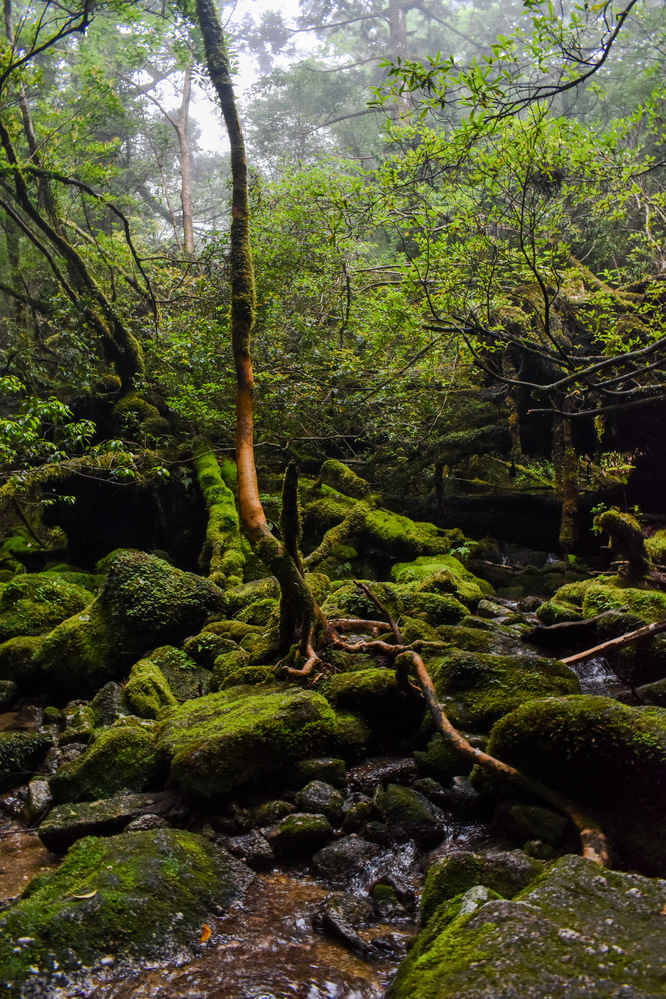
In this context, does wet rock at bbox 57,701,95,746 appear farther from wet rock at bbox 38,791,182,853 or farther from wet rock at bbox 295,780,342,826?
wet rock at bbox 295,780,342,826

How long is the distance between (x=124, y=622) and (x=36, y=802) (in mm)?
3632

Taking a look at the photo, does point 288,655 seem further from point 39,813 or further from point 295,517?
point 39,813

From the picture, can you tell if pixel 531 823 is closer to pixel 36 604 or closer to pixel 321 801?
pixel 321 801

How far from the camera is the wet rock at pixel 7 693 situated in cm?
778

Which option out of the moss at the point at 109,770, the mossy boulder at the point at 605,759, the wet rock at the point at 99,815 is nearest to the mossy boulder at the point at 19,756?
the moss at the point at 109,770

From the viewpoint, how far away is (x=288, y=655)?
6852mm

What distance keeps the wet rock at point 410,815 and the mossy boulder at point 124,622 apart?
16.6 ft

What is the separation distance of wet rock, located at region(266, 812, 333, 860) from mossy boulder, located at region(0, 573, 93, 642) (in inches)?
261

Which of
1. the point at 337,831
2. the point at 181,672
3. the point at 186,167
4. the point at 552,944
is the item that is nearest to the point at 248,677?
the point at 181,672

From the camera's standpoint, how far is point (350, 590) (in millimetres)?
8812

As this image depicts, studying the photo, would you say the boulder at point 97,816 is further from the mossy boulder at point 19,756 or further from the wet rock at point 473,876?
the wet rock at point 473,876

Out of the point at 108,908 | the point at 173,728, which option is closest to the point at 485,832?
the point at 108,908

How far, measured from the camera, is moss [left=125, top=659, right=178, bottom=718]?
6703mm

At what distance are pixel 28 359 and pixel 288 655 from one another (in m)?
11.6
